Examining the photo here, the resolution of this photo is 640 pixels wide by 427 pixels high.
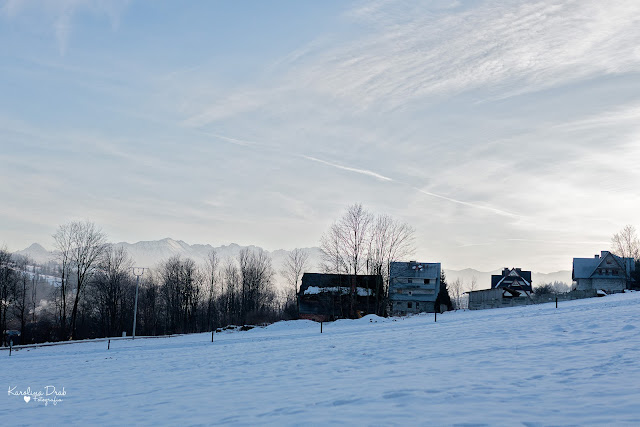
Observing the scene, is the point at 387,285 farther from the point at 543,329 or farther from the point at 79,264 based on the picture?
the point at 543,329

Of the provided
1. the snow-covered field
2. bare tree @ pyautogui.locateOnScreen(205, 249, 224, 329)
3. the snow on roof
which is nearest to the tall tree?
bare tree @ pyautogui.locateOnScreen(205, 249, 224, 329)

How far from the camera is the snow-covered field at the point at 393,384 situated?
9.51 metres

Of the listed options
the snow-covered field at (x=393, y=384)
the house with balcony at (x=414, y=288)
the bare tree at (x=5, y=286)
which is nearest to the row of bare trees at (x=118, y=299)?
the bare tree at (x=5, y=286)

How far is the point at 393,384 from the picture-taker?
1259 centimetres

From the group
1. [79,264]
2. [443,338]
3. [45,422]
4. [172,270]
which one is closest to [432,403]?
[45,422]

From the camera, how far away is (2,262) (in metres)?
70.8

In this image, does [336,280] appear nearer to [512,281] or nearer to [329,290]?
[329,290]

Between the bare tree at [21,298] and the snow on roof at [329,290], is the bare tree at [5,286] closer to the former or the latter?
the bare tree at [21,298]

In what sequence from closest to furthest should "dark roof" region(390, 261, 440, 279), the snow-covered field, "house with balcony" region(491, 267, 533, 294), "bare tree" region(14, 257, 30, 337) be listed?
the snow-covered field → "bare tree" region(14, 257, 30, 337) → "dark roof" region(390, 261, 440, 279) → "house with balcony" region(491, 267, 533, 294)

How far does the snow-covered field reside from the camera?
951cm

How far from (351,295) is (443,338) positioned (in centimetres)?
3741

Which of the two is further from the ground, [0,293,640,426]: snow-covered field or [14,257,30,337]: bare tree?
[0,293,640,426]: snow-covered field

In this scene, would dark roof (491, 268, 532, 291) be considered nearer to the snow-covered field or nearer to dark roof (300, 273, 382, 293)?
dark roof (300, 273, 382, 293)

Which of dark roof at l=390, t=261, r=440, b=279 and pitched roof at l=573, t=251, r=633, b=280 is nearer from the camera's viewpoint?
dark roof at l=390, t=261, r=440, b=279
